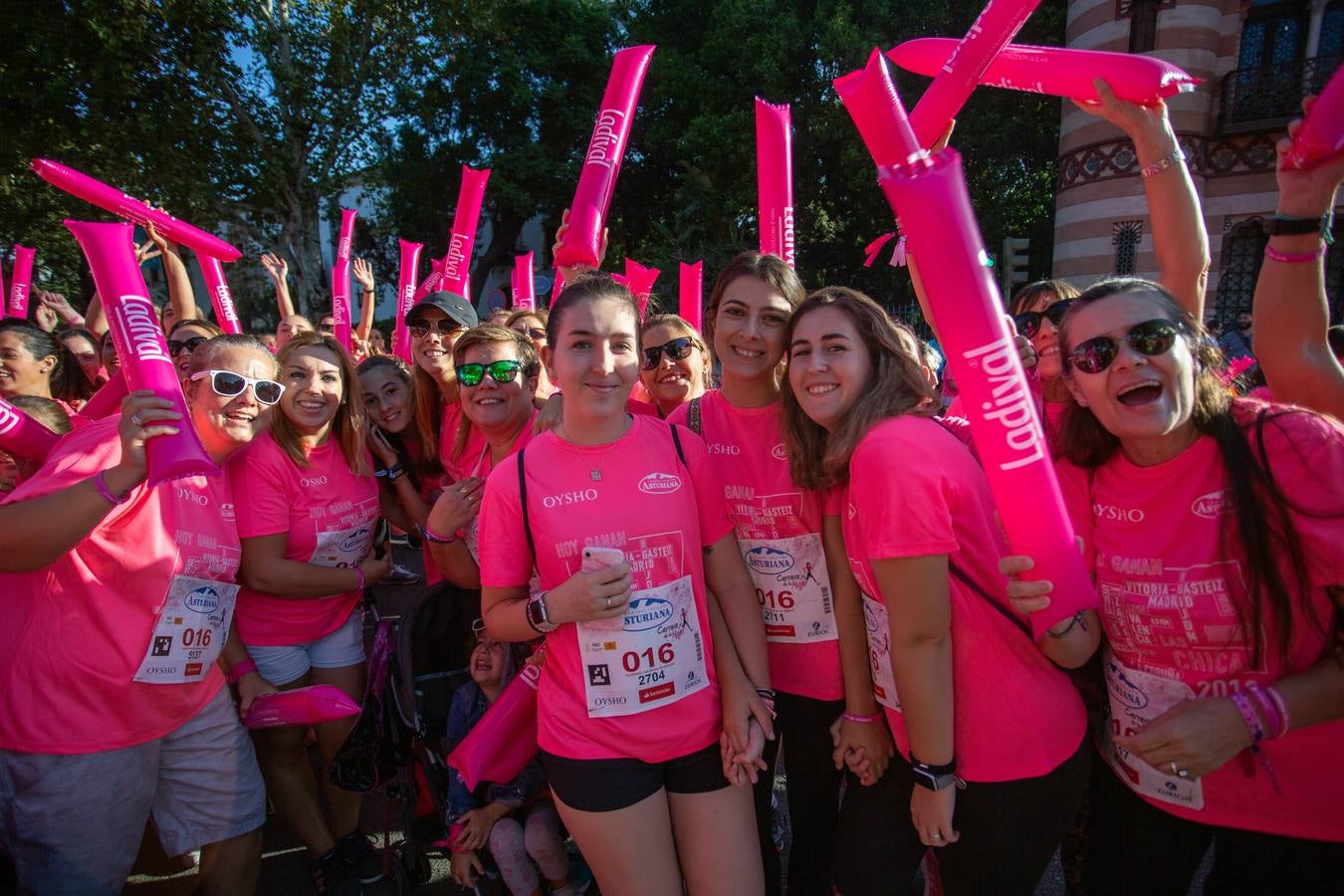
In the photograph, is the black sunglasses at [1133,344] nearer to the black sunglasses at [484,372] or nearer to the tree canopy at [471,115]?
the black sunglasses at [484,372]

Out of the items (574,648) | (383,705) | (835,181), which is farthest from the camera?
(835,181)

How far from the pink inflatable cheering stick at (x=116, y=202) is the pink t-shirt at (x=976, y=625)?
3.37 m

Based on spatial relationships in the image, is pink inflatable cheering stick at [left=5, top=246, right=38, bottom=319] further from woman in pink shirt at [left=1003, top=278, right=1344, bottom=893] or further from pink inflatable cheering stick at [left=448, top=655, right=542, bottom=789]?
woman in pink shirt at [left=1003, top=278, right=1344, bottom=893]

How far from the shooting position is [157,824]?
97.7 inches

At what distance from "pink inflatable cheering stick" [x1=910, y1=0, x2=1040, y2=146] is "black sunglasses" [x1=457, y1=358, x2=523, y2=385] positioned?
5.94 ft

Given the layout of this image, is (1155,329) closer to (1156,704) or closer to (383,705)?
(1156,704)

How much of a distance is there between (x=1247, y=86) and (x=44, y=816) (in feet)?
59.0

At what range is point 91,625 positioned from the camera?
7.25 feet

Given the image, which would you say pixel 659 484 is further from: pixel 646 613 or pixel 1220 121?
pixel 1220 121

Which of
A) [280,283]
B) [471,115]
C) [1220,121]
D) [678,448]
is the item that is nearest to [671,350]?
[678,448]

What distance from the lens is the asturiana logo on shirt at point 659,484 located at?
2.16 meters

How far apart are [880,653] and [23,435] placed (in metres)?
2.80

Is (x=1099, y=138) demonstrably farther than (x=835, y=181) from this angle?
No

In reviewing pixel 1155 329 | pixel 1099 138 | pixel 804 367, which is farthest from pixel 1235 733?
pixel 1099 138
